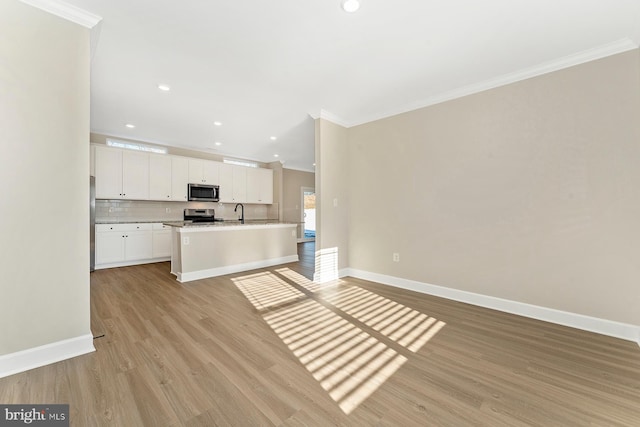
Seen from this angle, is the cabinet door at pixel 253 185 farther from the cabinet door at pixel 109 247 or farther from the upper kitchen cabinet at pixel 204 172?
the cabinet door at pixel 109 247

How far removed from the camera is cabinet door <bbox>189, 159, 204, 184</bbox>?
233 inches

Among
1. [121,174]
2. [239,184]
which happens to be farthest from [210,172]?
[121,174]

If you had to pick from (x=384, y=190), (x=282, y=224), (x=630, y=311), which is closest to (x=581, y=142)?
(x=630, y=311)

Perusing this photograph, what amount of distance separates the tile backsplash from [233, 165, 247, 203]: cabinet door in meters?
0.37

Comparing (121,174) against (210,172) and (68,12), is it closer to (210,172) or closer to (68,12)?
(210,172)

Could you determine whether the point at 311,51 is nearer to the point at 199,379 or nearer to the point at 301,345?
the point at 301,345

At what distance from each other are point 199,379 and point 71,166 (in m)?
1.88

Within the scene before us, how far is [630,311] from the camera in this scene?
88.6 inches

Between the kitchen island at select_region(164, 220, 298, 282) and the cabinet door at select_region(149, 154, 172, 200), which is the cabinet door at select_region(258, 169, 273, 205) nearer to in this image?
the kitchen island at select_region(164, 220, 298, 282)

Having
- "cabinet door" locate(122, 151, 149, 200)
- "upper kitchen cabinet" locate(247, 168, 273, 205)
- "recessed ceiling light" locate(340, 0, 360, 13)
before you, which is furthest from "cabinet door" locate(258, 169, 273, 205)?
"recessed ceiling light" locate(340, 0, 360, 13)

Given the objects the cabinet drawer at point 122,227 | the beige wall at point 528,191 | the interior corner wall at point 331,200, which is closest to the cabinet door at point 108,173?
the cabinet drawer at point 122,227

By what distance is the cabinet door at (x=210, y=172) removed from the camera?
6148 mm

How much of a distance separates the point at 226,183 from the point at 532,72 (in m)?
6.10

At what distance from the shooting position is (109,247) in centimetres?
480
